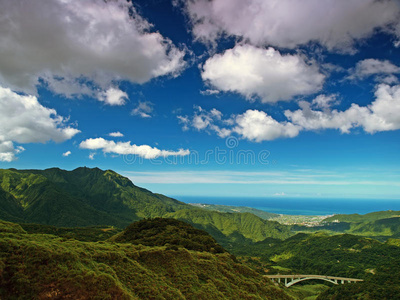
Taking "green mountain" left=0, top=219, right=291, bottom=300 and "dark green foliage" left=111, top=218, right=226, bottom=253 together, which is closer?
"green mountain" left=0, top=219, right=291, bottom=300

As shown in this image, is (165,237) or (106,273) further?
(165,237)

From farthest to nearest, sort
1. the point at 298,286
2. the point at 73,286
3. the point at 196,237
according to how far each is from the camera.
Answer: the point at 298,286, the point at 196,237, the point at 73,286

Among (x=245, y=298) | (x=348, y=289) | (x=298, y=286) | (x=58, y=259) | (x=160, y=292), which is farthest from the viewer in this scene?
(x=298, y=286)

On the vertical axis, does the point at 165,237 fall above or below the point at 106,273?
below

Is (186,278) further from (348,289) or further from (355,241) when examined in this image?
(355,241)

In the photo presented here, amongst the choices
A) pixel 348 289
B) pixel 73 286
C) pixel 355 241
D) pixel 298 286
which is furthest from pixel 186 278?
pixel 355 241
